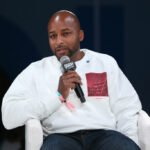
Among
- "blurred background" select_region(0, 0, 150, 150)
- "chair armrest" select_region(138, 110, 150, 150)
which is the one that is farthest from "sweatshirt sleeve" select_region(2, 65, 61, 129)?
"blurred background" select_region(0, 0, 150, 150)

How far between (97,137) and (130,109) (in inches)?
13.8

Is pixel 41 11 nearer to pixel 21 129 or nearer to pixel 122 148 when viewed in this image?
pixel 21 129

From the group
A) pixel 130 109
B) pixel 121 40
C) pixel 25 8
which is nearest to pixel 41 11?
pixel 25 8

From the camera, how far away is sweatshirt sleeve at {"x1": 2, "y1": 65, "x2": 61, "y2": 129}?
2375mm

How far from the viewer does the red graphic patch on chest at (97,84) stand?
2.51 metres

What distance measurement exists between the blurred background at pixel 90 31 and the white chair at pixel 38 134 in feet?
3.07

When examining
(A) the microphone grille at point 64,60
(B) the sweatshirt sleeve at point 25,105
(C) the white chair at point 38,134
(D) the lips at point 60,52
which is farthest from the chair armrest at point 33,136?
(D) the lips at point 60,52

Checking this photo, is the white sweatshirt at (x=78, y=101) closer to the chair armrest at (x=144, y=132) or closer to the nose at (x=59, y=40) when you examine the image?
the chair armrest at (x=144, y=132)

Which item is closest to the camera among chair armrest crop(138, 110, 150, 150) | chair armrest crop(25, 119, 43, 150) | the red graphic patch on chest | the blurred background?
chair armrest crop(25, 119, 43, 150)

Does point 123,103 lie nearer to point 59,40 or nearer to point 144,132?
point 144,132

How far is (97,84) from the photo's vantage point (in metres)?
2.54

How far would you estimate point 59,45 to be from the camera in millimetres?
2514

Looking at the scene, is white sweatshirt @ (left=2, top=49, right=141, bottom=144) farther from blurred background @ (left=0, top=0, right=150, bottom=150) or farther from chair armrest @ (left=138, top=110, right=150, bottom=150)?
blurred background @ (left=0, top=0, right=150, bottom=150)

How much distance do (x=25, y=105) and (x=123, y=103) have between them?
2.25 feet
